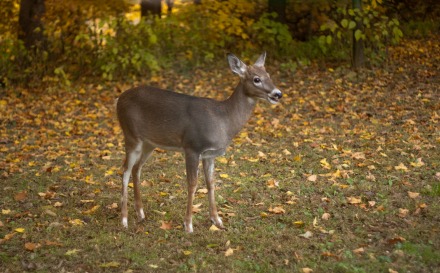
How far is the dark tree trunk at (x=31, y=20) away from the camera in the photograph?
49.0 feet

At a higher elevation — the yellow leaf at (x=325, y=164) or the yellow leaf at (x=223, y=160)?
the yellow leaf at (x=325, y=164)

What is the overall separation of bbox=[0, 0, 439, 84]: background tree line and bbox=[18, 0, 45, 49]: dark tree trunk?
23 millimetres

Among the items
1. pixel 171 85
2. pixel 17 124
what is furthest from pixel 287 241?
pixel 171 85

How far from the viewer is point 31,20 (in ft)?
49.1

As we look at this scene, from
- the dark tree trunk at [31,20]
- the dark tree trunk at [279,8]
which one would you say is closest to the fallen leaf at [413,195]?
the dark tree trunk at [279,8]

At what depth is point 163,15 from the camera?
17891 millimetres

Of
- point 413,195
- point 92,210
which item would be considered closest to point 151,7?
point 92,210

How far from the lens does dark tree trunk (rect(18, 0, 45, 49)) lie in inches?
587

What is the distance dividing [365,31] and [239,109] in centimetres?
833

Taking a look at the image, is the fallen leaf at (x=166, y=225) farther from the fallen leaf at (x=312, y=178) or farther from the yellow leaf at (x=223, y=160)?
the yellow leaf at (x=223, y=160)

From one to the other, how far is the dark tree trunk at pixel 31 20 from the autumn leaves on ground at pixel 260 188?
1.74 m

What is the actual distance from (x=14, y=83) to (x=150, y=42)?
3247mm

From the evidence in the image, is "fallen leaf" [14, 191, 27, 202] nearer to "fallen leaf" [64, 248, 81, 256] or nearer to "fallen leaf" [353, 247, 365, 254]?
"fallen leaf" [64, 248, 81, 256]

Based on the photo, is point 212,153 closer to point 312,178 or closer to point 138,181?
point 138,181
